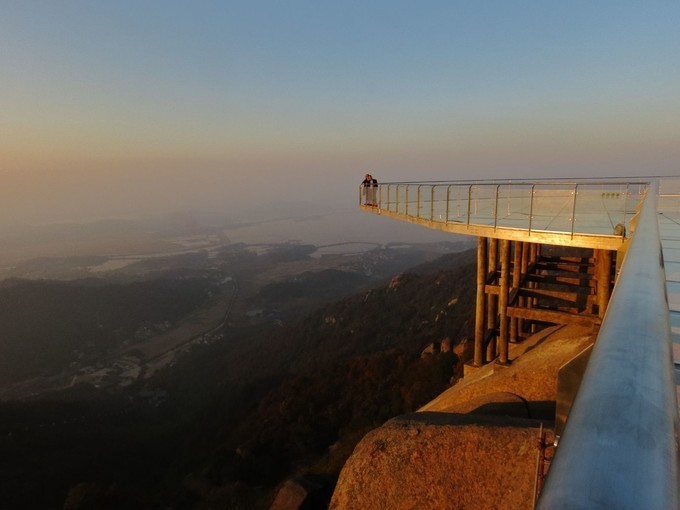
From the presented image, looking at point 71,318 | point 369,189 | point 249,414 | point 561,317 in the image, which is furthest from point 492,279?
point 71,318

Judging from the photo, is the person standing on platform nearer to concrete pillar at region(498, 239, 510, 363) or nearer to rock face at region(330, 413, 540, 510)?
concrete pillar at region(498, 239, 510, 363)

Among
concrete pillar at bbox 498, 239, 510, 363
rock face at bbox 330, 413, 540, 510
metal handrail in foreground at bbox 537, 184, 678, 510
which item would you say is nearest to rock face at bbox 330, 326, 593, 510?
rock face at bbox 330, 413, 540, 510

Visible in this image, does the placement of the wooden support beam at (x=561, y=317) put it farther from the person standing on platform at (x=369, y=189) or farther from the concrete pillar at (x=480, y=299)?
the person standing on platform at (x=369, y=189)

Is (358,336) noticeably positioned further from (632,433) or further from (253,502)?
(632,433)

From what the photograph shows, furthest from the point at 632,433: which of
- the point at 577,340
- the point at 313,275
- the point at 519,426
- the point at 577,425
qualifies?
the point at 313,275

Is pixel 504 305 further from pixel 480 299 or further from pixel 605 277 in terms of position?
pixel 605 277

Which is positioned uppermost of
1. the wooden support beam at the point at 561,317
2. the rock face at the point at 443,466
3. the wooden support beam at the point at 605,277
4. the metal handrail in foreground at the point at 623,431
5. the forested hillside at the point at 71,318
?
the metal handrail in foreground at the point at 623,431

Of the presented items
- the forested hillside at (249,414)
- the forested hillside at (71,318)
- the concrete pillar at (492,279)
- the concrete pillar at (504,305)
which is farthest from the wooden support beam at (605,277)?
the forested hillside at (71,318)
